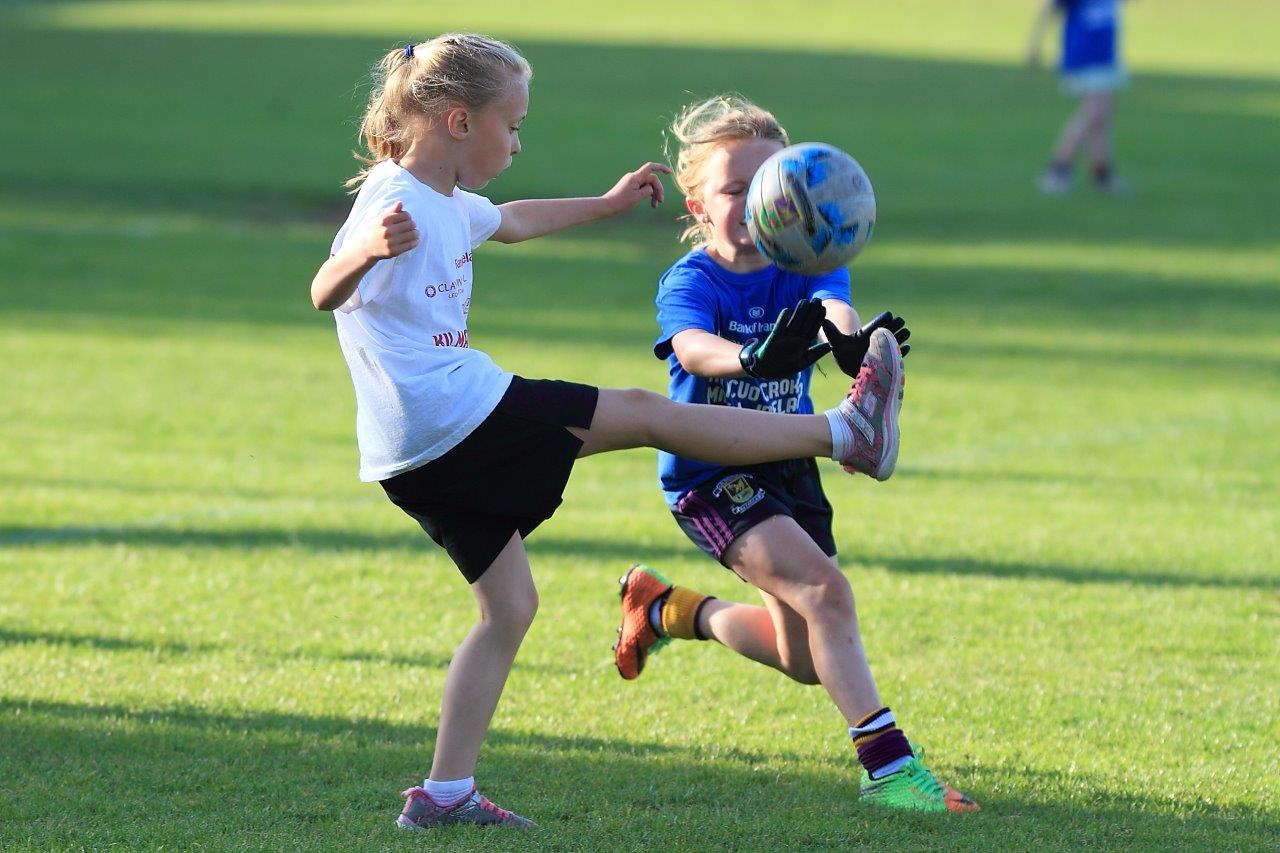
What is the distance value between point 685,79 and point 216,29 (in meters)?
18.2

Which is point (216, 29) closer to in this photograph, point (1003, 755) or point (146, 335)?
point (146, 335)

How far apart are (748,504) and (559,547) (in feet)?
10.2

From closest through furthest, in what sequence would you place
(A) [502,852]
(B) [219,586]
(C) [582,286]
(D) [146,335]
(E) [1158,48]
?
(A) [502,852] → (B) [219,586] → (D) [146,335] → (C) [582,286] → (E) [1158,48]

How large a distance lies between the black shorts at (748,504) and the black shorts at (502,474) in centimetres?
55

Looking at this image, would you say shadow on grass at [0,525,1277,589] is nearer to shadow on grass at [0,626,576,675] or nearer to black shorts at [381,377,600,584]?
shadow on grass at [0,626,576,675]

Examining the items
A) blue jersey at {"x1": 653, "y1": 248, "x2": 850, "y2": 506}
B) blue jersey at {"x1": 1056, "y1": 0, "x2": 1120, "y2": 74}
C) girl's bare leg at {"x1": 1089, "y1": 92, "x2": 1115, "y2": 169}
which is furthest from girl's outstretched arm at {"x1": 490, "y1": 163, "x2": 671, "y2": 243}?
blue jersey at {"x1": 1056, "y1": 0, "x2": 1120, "y2": 74}

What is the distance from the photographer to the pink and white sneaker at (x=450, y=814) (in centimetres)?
434

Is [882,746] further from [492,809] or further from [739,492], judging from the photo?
[492,809]

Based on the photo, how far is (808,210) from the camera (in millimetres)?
4578

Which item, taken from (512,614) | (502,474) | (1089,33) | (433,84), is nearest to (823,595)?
(512,614)

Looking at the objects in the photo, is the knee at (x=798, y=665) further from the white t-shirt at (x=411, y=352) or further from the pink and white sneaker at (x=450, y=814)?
the white t-shirt at (x=411, y=352)

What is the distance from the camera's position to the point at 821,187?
15.2 ft

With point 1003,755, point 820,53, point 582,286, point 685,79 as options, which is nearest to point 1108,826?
point 1003,755

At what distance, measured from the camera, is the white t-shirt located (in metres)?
4.21
